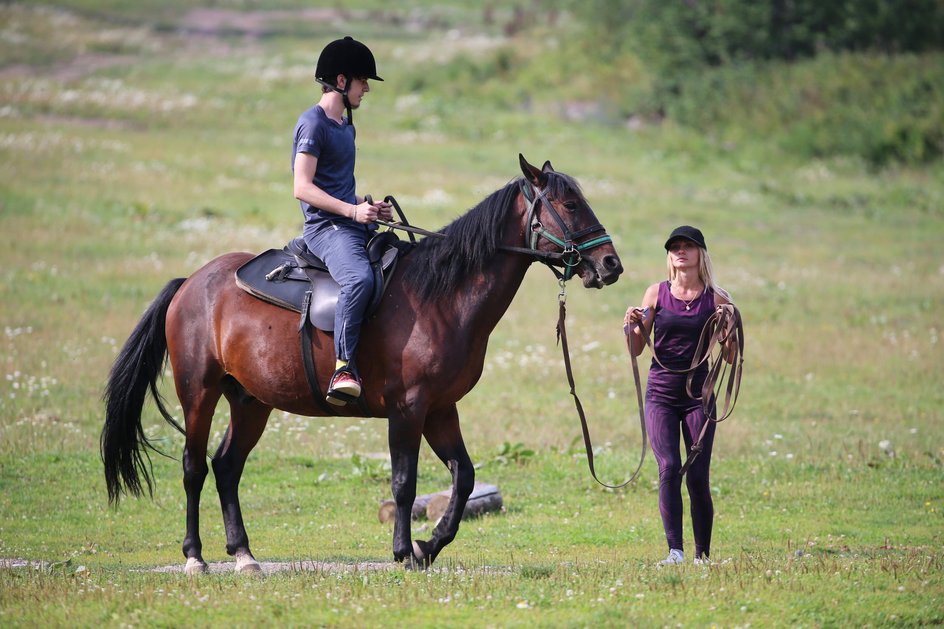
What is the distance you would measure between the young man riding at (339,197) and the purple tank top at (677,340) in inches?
93.1

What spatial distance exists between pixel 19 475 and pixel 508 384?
758 cm

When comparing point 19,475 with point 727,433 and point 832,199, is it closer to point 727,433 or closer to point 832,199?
point 727,433

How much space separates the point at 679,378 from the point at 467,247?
6.53 ft

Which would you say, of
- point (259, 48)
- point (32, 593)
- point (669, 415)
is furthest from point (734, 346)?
point (259, 48)

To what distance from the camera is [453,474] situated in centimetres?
922

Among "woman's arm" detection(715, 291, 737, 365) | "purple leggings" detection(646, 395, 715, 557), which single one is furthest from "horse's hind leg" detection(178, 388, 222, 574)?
"woman's arm" detection(715, 291, 737, 365)

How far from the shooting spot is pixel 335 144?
30.5ft

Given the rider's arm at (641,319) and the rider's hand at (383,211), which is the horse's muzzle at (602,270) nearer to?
the rider's arm at (641,319)

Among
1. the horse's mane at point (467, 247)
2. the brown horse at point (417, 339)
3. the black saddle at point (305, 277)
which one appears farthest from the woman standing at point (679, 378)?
the black saddle at point (305, 277)

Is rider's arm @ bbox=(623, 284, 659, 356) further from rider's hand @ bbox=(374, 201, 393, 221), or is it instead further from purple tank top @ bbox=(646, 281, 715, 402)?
rider's hand @ bbox=(374, 201, 393, 221)

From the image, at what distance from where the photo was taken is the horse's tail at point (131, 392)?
10508 millimetres

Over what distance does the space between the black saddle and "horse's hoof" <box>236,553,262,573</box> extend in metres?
1.94

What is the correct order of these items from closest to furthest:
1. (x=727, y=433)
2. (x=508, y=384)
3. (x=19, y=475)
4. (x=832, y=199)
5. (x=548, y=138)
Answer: (x=19, y=475)
(x=727, y=433)
(x=508, y=384)
(x=832, y=199)
(x=548, y=138)

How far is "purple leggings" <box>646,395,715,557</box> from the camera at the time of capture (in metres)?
9.46
